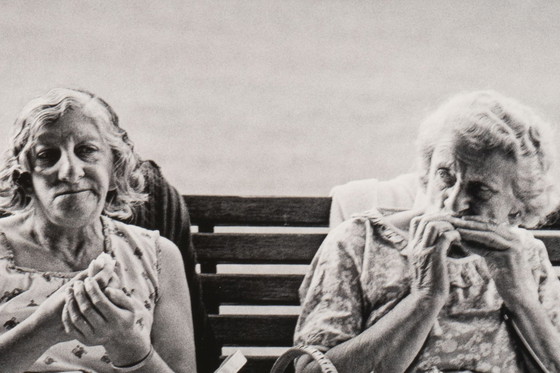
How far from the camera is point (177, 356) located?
5.69ft

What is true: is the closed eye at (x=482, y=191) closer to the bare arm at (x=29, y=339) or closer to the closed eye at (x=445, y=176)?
the closed eye at (x=445, y=176)

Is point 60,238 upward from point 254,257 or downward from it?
upward

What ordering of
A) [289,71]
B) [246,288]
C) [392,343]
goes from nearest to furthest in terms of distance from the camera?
[392,343] → [246,288] → [289,71]

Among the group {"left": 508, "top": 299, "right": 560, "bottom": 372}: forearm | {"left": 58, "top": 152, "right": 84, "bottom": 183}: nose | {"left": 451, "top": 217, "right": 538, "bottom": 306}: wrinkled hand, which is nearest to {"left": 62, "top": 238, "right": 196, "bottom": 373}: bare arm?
{"left": 58, "top": 152, "right": 84, "bottom": 183}: nose

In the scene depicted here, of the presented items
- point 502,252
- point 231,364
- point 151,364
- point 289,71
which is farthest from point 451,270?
point 289,71

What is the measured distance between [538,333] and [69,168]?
990 millimetres

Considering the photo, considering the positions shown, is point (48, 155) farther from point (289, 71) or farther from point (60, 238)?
point (289, 71)

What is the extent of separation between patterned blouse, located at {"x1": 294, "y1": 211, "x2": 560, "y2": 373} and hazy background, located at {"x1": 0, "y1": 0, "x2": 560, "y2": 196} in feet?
1.76

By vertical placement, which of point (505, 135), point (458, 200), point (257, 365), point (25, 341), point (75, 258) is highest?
point (505, 135)

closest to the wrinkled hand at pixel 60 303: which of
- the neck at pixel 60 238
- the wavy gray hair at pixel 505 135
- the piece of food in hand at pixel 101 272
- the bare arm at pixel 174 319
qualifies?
the piece of food in hand at pixel 101 272

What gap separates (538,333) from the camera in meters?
1.80

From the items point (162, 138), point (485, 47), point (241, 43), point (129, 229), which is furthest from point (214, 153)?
point (485, 47)

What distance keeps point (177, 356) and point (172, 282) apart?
0.15 m

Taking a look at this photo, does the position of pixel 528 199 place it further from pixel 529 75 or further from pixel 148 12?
pixel 148 12
